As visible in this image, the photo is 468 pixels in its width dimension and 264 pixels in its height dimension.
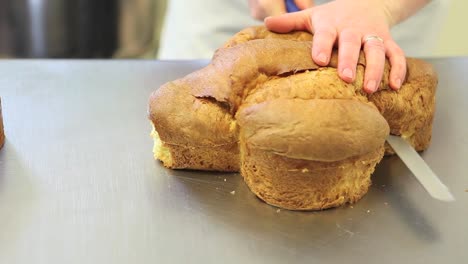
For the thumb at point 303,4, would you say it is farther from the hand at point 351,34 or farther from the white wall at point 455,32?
the white wall at point 455,32

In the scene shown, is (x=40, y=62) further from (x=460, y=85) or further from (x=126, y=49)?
(x=126, y=49)

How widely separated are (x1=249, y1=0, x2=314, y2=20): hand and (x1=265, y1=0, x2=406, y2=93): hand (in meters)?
0.11

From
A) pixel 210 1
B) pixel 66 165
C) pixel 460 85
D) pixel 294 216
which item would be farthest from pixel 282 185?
pixel 210 1

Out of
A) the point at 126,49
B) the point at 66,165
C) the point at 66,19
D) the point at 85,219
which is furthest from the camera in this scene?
the point at 126,49

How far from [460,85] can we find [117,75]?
71 centimetres

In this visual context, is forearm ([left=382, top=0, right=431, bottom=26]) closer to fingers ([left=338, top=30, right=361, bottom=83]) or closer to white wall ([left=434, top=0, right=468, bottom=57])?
fingers ([left=338, top=30, right=361, bottom=83])

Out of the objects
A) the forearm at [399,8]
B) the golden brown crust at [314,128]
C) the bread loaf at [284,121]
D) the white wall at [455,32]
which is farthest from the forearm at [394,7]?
the white wall at [455,32]

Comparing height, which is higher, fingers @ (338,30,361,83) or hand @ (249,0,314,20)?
fingers @ (338,30,361,83)

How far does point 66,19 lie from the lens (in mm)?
2359

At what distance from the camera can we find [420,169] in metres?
0.88

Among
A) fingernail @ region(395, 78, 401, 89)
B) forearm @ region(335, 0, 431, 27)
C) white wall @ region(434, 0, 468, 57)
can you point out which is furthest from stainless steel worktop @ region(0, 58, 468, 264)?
white wall @ region(434, 0, 468, 57)

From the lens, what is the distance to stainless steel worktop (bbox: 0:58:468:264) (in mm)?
763

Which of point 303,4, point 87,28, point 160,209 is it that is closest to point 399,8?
point 303,4

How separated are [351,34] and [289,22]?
0.13 m
